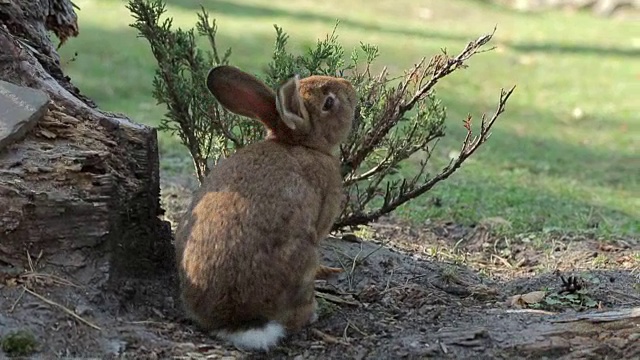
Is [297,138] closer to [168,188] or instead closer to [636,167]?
[168,188]

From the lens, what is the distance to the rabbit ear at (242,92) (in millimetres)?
4523

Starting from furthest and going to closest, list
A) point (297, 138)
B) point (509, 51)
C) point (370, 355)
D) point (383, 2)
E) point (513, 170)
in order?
point (383, 2) → point (509, 51) → point (513, 170) → point (297, 138) → point (370, 355)

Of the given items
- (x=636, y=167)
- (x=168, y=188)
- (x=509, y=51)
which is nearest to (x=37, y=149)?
(x=168, y=188)

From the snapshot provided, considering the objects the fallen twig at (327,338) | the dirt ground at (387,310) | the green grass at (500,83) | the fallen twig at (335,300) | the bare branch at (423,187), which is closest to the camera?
the dirt ground at (387,310)

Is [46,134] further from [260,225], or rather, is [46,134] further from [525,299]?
[525,299]

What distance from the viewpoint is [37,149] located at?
4.30 meters

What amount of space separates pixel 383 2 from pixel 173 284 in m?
15.1

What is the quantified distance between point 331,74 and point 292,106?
909 millimetres

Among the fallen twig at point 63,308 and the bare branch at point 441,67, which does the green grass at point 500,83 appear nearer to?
the bare branch at point 441,67

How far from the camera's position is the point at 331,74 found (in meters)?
5.42

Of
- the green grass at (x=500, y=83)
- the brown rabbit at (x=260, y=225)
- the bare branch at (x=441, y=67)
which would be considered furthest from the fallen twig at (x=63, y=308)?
the green grass at (x=500, y=83)

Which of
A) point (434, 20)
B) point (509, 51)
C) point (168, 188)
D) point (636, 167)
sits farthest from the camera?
point (434, 20)

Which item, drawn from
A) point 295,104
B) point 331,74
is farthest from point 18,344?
point 331,74

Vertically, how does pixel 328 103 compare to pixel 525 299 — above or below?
above
